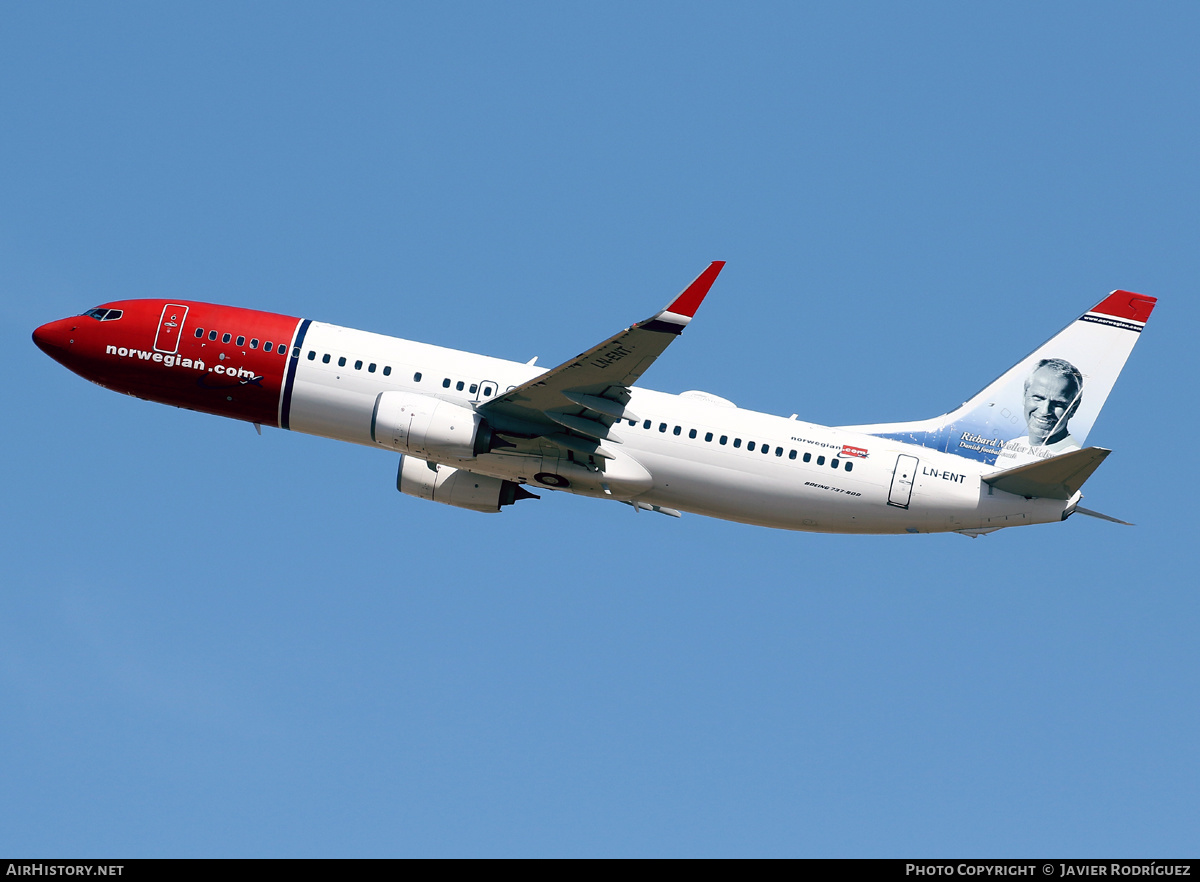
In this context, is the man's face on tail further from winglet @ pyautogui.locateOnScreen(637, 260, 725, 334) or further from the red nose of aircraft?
the red nose of aircraft

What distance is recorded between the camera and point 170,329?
42.7 meters

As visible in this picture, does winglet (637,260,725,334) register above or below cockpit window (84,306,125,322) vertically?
below

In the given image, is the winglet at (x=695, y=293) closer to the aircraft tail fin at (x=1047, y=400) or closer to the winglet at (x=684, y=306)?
the winglet at (x=684, y=306)

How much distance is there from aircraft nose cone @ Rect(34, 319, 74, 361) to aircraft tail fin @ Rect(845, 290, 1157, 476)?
26060 millimetres

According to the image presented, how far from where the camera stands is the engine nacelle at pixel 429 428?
3928cm

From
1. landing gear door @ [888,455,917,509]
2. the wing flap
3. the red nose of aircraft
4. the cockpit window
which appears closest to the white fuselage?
landing gear door @ [888,455,917,509]

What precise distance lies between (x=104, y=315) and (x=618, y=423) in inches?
684

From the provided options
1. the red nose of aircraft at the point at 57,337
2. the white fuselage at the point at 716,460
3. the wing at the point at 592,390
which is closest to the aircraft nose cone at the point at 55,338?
the red nose of aircraft at the point at 57,337

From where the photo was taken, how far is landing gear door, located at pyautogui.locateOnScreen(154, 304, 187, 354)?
139 ft

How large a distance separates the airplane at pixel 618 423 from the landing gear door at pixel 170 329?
6cm

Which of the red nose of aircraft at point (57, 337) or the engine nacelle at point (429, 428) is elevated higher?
the red nose of aircraft at point (57, 337)
